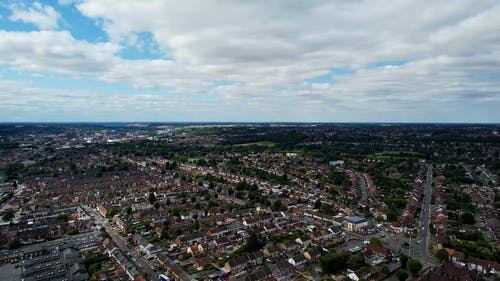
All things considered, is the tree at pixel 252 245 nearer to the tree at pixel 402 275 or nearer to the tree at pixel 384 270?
the tree at pixel 384 270

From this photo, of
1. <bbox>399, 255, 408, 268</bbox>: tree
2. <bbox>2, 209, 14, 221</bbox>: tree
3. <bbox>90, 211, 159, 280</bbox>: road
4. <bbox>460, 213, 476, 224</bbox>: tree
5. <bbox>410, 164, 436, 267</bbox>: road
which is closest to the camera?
<bbox>399, 255, 408, 268</bbox>: tree

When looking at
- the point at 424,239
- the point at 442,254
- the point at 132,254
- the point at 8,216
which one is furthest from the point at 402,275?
the point at 8,216

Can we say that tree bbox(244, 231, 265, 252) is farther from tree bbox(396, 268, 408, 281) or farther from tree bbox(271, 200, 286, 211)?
tree bbox(271, 200, 286, 211)

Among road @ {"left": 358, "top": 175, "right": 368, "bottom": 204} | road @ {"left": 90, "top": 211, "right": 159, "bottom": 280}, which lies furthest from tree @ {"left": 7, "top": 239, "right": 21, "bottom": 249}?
road @ {"left": 358, "top": 175, "right": 368, "bottom": 204}

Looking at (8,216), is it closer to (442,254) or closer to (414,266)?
(414,266)

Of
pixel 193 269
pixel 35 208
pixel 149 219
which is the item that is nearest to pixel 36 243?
pixel 149 219
